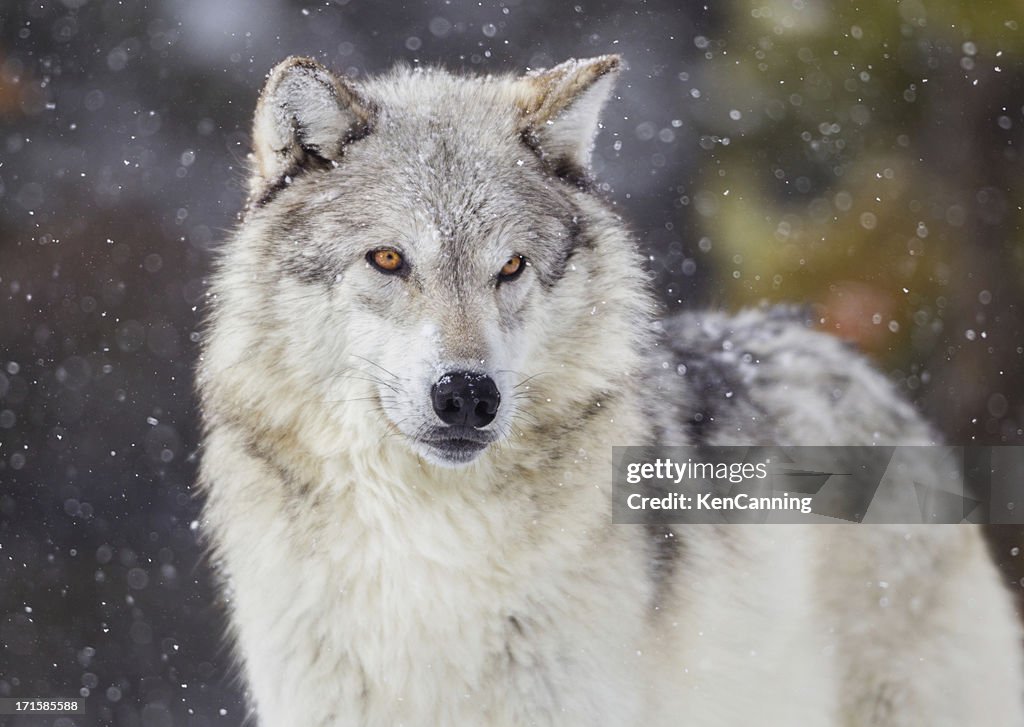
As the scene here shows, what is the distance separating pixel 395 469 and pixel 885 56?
696 cm

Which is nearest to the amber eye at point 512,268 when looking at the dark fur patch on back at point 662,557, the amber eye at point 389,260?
the amber eye at point 389,260

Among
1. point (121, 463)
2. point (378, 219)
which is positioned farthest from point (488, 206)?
point (121, 463)

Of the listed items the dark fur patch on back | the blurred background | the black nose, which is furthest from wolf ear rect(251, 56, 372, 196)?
the blurred background

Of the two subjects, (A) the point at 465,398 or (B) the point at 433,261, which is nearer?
(A) the point at 465,398

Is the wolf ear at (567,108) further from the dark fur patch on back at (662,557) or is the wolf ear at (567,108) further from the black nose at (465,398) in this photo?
the dark fur patch on back at (662,557)

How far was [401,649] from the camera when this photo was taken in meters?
2.91

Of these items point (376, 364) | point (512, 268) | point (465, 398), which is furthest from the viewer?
point (512, 268)

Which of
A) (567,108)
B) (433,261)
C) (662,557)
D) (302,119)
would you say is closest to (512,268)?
(433,261)

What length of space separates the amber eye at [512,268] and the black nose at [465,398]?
423mm

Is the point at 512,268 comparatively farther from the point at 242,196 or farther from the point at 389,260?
the point at 242,196

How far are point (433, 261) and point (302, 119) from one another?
70 cm

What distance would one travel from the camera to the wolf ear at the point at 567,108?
3.24 meters

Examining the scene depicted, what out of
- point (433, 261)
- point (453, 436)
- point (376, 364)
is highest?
point (433, 261)

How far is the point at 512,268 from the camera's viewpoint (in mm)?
2990
